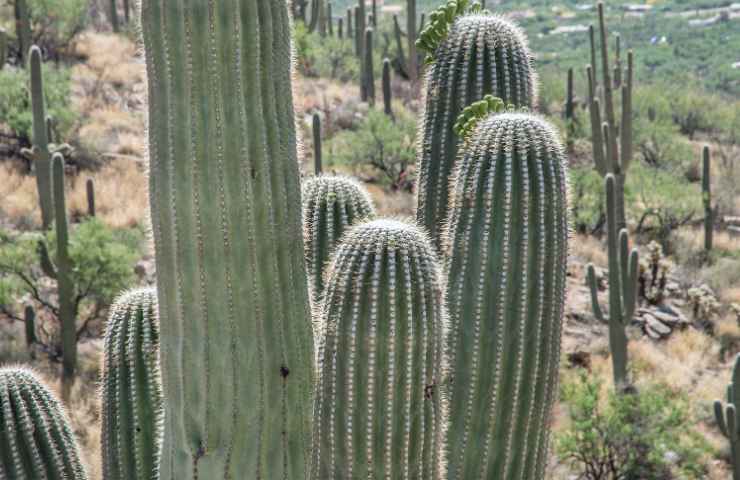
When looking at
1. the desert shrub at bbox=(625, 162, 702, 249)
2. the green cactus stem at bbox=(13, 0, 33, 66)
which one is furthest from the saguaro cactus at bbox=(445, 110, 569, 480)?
the green cactus stem at bbox=(13, 0, 33, 66)

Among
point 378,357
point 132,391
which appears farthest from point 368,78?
point 378,357

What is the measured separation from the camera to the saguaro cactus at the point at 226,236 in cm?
402

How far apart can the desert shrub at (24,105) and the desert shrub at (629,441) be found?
39.4 ft

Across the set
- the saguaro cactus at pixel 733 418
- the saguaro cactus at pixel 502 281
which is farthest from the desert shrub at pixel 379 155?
the saguaro cactus at pixel 502 281

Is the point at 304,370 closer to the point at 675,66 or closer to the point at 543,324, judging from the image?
the point at 543,324

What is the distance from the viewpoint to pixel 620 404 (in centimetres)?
1326

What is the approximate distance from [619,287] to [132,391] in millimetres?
9159

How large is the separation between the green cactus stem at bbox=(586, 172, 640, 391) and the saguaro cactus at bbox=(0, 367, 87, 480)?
8833 millimetres

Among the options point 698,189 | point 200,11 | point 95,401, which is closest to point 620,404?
point 95,401

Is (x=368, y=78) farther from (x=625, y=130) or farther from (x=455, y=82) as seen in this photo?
(x=455, y=82)

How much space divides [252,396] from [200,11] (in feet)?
4.89

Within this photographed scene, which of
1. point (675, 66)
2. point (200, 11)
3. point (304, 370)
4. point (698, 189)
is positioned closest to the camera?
point (200, 11)

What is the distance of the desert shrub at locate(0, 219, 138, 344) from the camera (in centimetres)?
1470

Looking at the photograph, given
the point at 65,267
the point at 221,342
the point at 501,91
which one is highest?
the point at 501,91
